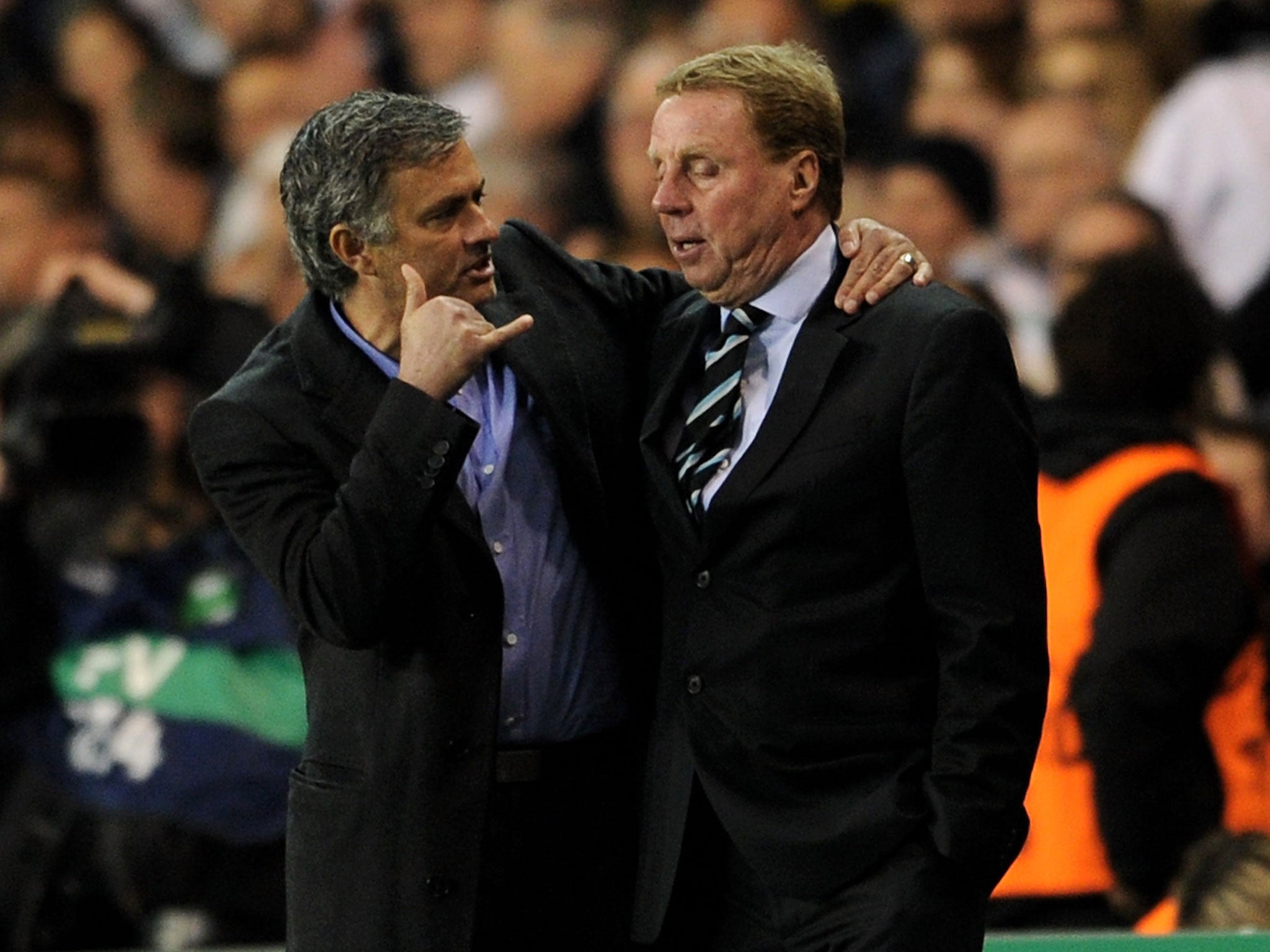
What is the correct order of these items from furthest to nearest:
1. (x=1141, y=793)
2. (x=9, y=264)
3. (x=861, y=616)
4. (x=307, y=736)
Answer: (x=9, y=264) → (x=1141, y=793) → (x=307, y=736) → (x=861, y=616)

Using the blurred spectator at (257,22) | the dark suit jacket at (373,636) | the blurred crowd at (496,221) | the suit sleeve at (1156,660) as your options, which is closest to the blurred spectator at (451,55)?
the blurred crowd at (496,221)

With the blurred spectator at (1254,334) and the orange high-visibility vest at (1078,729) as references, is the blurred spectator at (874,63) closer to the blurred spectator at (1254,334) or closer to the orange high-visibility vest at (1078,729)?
the blurred spectator at (1254,334)

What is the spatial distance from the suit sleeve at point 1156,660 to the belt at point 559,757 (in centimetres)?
150

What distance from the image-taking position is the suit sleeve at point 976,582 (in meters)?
2.59

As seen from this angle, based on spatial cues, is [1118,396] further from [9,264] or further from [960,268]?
[9,264]

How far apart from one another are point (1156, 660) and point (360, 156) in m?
2.01

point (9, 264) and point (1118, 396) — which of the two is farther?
point (9, 264)

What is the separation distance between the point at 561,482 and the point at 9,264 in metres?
4.18

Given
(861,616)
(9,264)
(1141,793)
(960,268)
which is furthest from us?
(9,264)

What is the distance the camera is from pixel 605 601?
3012mm

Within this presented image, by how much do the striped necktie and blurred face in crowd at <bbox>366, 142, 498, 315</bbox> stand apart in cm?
34

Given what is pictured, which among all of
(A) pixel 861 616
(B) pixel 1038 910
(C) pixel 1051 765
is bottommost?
(B) pixel 1038 910

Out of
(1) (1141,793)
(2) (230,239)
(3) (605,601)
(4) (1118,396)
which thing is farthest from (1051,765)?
(2) (230,239)

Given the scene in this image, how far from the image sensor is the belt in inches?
115
